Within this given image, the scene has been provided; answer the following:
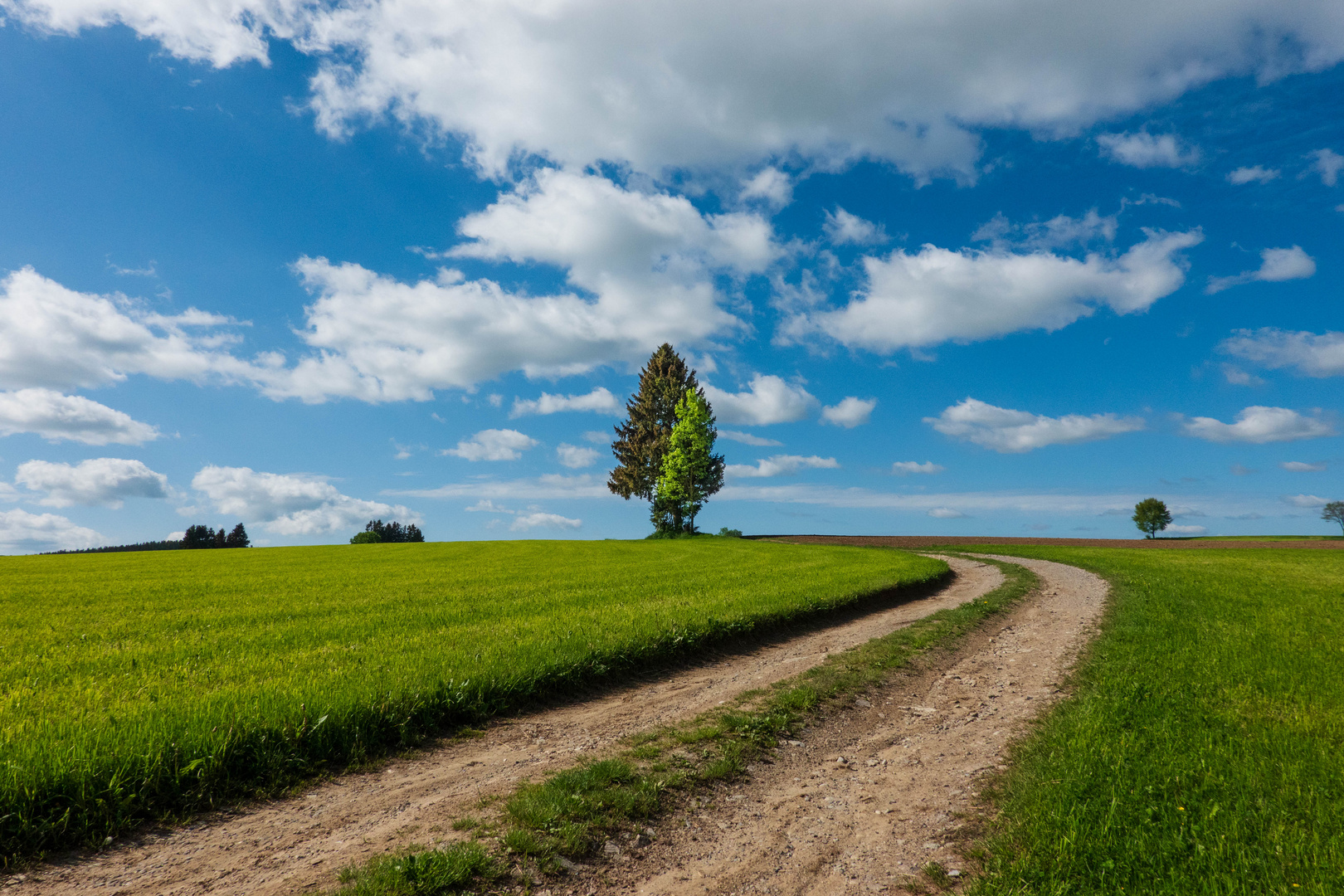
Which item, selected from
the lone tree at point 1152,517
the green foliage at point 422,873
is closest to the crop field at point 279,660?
the green foliage at point 422,873

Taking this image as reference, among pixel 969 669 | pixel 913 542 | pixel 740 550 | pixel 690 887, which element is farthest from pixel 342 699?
pixel 913 542

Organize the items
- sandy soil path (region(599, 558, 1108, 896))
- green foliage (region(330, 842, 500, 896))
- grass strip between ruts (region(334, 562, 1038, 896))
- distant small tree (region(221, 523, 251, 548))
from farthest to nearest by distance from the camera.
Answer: distant small tree (region(221, 523, 251, 548)) → sandy soil path (region(599, 558, 1108, 896)) → grass strip between ruts (region(334, 562, 1038, 896)) → green foliage (region(330, 842, 500, 896))

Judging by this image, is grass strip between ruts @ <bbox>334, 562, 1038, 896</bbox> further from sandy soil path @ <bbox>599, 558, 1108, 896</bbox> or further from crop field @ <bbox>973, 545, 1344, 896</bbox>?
crop field @ <bbox>973, 545, 1344, 896</bbox>

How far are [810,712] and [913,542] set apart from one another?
58052 millimetres

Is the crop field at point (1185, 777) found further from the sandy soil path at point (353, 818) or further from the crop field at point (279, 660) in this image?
the crop field at point (279, 660)

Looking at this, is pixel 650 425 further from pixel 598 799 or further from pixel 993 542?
pixel 598 799

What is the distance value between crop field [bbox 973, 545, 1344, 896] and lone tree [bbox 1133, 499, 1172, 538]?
355 feet

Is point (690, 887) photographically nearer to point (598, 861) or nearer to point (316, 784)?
point (598, 861)

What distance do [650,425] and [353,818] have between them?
63.3m

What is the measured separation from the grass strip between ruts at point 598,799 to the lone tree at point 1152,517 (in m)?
116

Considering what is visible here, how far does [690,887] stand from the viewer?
4.82 m

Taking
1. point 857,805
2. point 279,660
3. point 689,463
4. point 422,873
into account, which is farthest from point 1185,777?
point 689,463

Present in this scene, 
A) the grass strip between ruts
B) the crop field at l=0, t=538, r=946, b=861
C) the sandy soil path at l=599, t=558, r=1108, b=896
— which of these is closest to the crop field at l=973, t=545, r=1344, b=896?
the sandy soil path at l=599, t=558, r=1108, b=896

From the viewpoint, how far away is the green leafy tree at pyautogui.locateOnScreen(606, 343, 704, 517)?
6706cm
